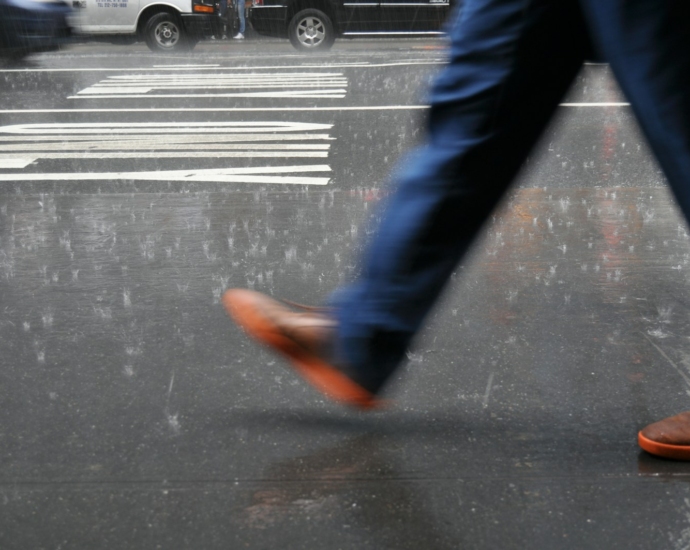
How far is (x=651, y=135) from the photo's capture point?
2025mm

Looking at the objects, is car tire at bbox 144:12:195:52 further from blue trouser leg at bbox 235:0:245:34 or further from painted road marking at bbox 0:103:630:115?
painted road marking at bbox 0:103:630:115

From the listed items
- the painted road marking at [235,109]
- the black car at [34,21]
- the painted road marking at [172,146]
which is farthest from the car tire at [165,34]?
the painted road marking at [172,146]

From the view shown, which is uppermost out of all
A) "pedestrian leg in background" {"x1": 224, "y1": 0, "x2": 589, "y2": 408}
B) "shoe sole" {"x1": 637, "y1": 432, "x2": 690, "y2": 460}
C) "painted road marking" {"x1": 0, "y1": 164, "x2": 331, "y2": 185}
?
"pedestrian leg in background" {"x1": 224, "y1": 0, "x2": 589, "y2": 408}

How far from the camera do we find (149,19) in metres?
18.2

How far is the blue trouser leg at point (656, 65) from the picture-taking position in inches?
A: 75.0

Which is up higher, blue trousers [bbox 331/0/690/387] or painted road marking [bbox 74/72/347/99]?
blue trousers [bbox 331/0/690/387]

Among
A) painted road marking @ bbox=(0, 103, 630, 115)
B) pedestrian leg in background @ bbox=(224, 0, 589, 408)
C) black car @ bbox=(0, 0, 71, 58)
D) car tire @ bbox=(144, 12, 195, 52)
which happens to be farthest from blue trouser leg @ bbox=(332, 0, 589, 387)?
car tire @ bbox=(144, 12, 195, 52)

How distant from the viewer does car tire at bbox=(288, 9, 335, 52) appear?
57.2 ft

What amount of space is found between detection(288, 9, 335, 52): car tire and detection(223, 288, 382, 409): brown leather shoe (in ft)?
50.4

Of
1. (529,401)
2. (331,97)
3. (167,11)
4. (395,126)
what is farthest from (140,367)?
(167,11)

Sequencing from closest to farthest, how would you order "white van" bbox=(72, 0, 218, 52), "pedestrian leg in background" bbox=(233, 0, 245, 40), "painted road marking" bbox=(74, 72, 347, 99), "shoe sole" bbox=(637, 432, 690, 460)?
"shoe sole" bbox=(637, 432, 690, 460) → "painted road marking" bbox=(74, 72, 347, 99) → "white van" bbox=(72, 0, 218, 52) → "pedestrian leg in background" bbox=(233, 0, 245, 40)

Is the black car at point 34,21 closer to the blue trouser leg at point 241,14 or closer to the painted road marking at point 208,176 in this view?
the painted road marking at point 208,176

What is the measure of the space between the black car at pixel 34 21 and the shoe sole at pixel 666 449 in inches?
284

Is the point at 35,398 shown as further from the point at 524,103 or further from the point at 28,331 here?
the point at 524,103
